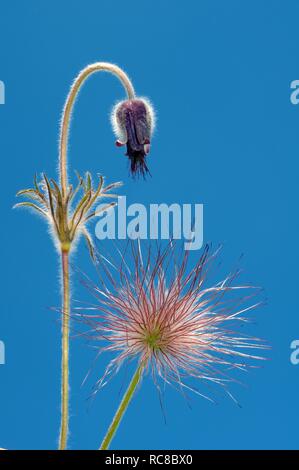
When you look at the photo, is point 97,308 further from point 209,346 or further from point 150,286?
point 209,346

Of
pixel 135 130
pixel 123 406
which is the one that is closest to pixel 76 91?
pixel 135 130

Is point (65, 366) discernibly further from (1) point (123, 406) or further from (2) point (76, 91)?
(2) point (76, 91)

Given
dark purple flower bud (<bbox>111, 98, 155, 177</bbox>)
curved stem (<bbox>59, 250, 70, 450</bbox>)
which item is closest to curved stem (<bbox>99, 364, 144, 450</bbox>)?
curved stem (<bbox>59, 250, 70, 450</bbox>)

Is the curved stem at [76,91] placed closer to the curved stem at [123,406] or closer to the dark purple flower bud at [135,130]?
the dark purple flower bud at [135,130]

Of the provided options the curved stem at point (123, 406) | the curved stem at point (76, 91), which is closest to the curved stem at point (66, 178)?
the curved stem at point (76, 91)

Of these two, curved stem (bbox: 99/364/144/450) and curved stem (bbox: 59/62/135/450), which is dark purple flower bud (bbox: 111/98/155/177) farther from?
curved stem (bbox: 99/364/144/450)
